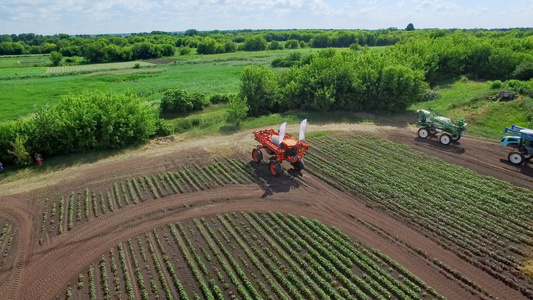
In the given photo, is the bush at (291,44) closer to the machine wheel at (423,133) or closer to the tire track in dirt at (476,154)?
the tire track in dirt at (476,154)

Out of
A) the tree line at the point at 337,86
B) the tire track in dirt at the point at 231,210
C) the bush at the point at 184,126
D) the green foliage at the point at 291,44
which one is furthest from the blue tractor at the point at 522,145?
the green foliage at the point at 291,44

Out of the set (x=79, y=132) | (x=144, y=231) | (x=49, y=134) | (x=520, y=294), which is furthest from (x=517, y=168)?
(x=49, y=134)

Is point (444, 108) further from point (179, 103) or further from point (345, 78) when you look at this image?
point (179, 103)

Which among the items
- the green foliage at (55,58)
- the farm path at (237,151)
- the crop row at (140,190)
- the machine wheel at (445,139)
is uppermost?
the green foliage at (55,58)

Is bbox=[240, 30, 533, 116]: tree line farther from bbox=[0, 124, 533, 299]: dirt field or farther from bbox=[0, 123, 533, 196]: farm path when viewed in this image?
bbox=[0, 124, 533, 299]: dirt field

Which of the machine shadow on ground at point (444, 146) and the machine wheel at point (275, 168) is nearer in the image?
the machine wheel at point (275, 168)

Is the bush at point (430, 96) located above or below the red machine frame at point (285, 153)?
above

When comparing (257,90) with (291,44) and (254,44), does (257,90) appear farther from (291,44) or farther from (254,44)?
(291,44)
